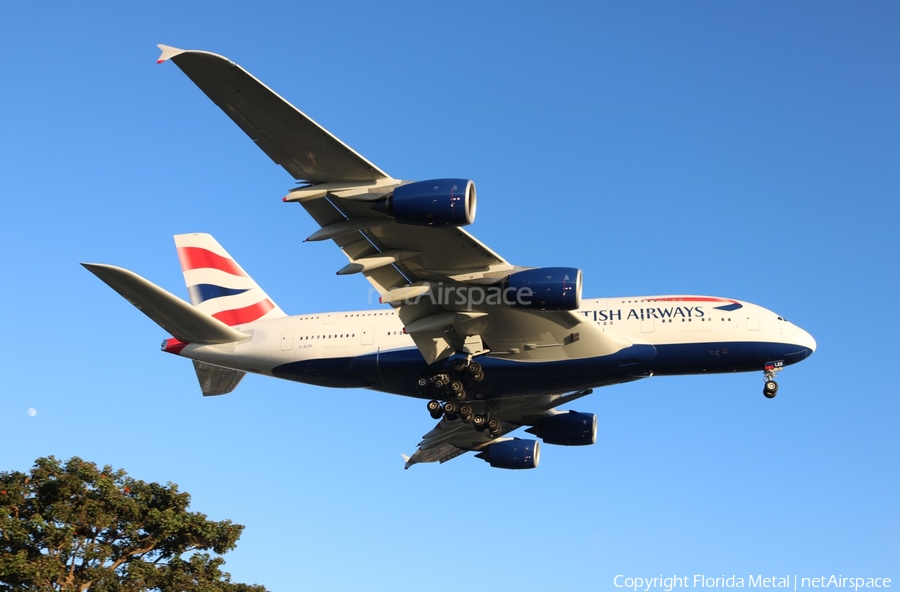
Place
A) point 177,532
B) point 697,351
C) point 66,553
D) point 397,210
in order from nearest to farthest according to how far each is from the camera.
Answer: point 397,210 → point 66,553 → point 177,532 → point 697,351

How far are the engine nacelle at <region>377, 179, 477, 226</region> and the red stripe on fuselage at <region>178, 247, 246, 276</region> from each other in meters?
17.6

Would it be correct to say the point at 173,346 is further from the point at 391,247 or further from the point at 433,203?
the point at 433,203

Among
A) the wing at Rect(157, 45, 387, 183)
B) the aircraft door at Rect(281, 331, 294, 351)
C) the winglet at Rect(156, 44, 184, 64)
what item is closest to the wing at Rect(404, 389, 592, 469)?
the aircraft door at Rect(281, 331, 294, 351)

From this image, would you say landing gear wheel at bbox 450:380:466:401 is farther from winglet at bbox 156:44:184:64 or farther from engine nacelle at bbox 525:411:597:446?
winglet at bbox 156:44:184:64

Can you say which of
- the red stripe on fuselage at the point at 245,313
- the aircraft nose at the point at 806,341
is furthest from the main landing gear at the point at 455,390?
the aircraft nose at the point at 806,341

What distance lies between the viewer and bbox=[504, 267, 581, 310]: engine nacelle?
29984 mm

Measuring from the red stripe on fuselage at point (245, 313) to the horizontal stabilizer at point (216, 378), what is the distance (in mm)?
2070

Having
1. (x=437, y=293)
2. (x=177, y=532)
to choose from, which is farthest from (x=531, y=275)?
(x=177, y=532)

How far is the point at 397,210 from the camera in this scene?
2659 centimetres

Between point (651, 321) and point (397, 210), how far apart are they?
12.2 metres

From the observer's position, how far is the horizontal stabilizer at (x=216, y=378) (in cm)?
3922

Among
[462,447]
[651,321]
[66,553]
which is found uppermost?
[651,321]

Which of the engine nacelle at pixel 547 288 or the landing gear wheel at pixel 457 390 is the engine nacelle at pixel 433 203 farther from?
the landing gear wheel at pixel 457 390

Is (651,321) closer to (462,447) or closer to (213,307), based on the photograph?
(462,447)
